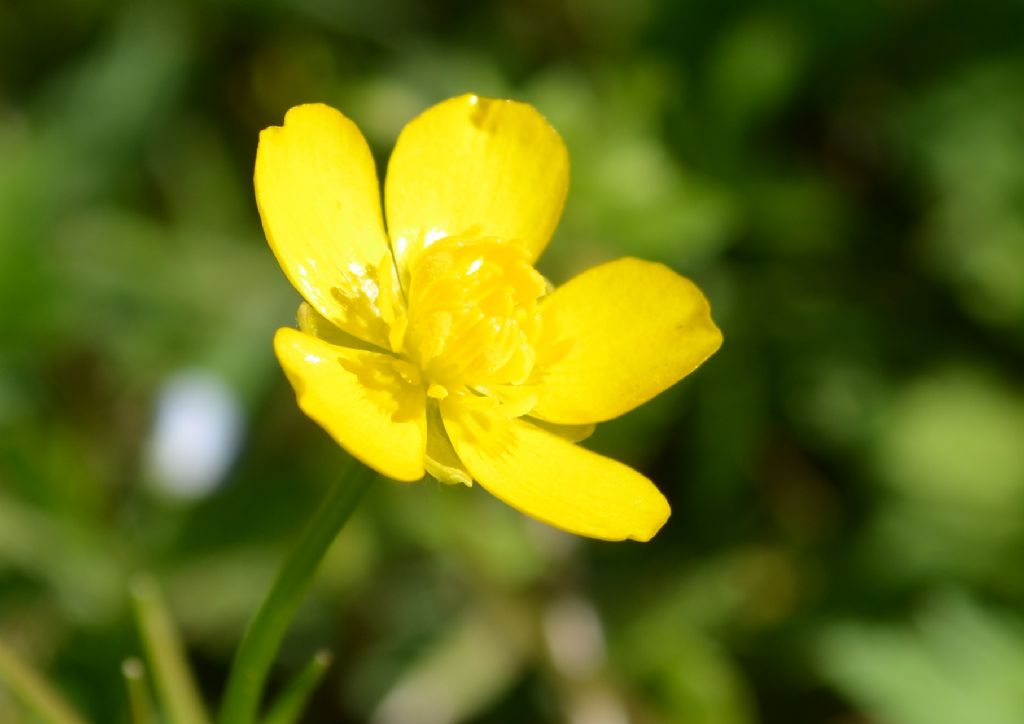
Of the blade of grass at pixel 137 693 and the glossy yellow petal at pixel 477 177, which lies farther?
the glossy yellow petal at pixel 477 177

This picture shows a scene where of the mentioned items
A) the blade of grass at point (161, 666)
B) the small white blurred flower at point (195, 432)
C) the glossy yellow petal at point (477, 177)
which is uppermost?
the glossy yellow petal at point (477, 177)

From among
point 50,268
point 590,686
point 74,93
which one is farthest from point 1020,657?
point 74,93

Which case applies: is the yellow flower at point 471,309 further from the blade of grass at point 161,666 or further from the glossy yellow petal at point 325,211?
the blade of grass at point 161,666

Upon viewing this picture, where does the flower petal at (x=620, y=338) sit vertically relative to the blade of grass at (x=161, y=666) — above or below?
above

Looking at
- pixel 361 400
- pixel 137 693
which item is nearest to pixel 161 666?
pixel 137 693

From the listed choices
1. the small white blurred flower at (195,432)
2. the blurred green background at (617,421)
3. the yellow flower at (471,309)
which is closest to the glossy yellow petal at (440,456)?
the yellow flower at (471,309)

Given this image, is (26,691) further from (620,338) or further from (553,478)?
(620,338)

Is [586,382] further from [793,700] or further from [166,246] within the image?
[166,246]

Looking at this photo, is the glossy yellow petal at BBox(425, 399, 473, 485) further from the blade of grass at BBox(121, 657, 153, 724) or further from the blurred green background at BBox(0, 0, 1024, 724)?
the blurred green background at BBox(0, 0, 1024, 724)
